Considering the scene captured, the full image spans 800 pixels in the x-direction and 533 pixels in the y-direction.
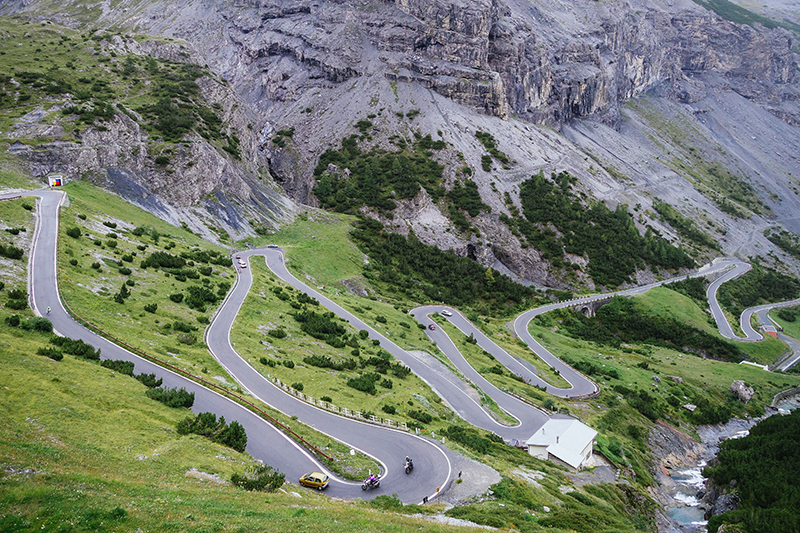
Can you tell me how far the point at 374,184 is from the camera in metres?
107

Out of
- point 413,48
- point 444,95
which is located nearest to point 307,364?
point 444,95

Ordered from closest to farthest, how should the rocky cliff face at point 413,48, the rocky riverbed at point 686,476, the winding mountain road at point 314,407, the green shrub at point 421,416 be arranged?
the winding mountain road at point 314,407, the green shrub at point 421,416, the rocky riverbed at point 686,476, the rocky cliff face at point 413,48

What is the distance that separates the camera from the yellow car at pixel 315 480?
2156 cm

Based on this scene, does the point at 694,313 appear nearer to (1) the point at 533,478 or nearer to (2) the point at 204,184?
(1) the point at 533,478

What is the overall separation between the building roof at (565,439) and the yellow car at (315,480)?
19.9 m

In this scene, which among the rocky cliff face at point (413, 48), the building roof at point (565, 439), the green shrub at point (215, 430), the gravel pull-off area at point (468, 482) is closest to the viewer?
the green shrub at point (215, 430)

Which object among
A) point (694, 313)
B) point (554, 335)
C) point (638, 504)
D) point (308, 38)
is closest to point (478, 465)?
point (638, 504)

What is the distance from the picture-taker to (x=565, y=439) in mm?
36688

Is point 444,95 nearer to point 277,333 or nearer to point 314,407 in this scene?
point 277,333

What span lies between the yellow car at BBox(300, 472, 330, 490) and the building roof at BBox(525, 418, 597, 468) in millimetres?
19931

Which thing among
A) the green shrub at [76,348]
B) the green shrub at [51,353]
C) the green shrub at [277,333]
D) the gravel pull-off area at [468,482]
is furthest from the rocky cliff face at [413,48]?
the green shrub at [51,353]

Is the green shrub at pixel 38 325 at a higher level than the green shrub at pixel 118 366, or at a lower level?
higher

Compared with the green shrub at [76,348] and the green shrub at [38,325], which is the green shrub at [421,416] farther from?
the green shrub at [38,325]

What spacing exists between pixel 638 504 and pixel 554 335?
1626 inches
